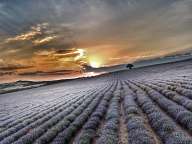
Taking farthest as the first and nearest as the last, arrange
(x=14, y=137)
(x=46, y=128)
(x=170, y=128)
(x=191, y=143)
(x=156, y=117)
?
1. (x=46, y=128)
2. (x=14, y=137)
3. (x=156, y=117)
4. (x=170, y=128)
5. (x=191, y=143)

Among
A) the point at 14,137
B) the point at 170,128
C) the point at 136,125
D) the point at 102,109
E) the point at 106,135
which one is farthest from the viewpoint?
the point at 102,109

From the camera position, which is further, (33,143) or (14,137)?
(14,137)

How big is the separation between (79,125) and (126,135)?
17.3 ft

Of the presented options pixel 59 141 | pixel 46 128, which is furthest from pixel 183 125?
pixel 46 128

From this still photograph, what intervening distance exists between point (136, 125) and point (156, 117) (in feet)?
5.61

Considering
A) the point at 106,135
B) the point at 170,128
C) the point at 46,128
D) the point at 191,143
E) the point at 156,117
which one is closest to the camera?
the point at 191,143

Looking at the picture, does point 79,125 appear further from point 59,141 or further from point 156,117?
point 156,117

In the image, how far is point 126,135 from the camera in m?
13.8

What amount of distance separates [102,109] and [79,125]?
501 centimetres

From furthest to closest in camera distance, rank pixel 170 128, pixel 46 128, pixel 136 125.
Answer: pixel 46 128 → pixel 136 125 → pixel 170 128

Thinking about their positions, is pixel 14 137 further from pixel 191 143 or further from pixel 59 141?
pixel 191 143

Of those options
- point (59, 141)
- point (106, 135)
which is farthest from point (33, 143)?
point (106, 135)

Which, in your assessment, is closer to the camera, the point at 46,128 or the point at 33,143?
the point at 33,143

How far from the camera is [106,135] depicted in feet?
45.1
